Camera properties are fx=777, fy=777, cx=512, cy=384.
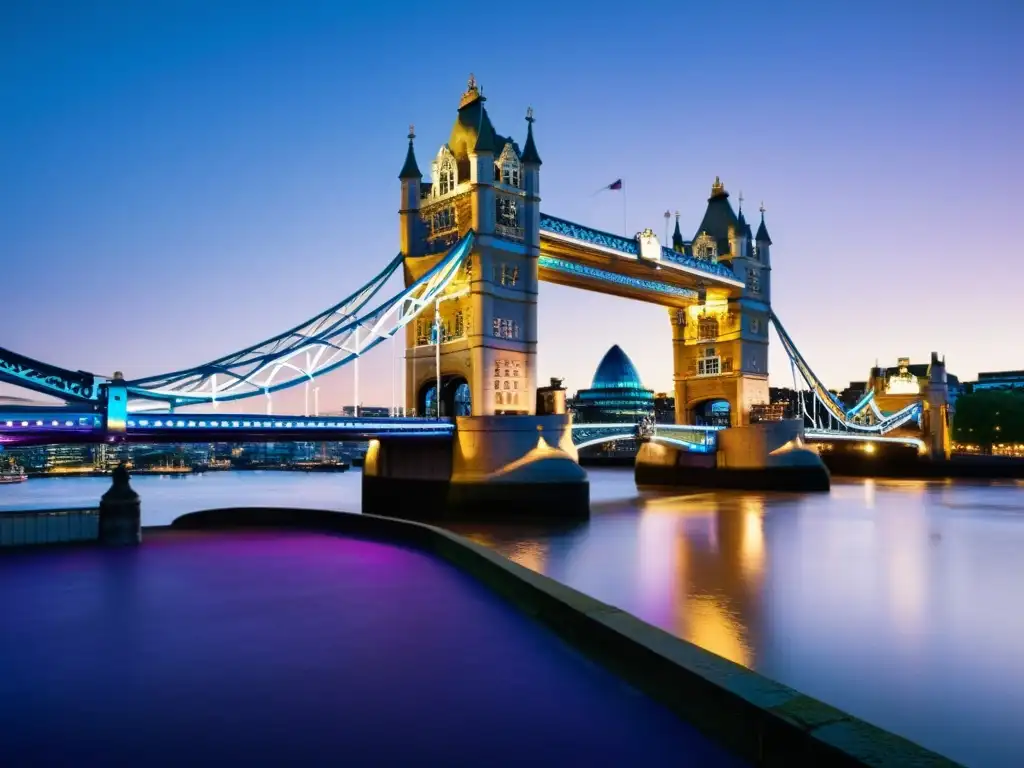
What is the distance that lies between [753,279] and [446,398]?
23940 millimetres

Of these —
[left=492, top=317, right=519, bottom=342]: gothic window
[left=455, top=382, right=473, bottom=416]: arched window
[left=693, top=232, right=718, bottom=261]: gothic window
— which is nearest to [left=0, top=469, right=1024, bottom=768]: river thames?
[left=455, top=382, right=473, bottom=416]: arched window

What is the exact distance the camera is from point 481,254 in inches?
1202

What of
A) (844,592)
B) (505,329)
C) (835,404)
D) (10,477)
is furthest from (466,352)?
(10,477)

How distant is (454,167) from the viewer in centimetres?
3195

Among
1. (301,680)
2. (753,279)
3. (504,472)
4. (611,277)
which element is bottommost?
(301,680)

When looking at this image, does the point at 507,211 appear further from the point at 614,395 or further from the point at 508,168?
the point at 614,395

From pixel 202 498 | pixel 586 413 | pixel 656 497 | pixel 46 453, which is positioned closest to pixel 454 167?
pixel 656 497

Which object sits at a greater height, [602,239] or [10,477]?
[602,239]

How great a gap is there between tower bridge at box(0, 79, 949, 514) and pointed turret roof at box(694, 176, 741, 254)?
4.88 meters

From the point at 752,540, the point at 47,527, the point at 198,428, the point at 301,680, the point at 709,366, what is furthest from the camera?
the point at 709,366

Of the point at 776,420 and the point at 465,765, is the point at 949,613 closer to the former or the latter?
the point at 465,765

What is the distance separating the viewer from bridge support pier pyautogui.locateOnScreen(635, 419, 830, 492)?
4431 centimetres

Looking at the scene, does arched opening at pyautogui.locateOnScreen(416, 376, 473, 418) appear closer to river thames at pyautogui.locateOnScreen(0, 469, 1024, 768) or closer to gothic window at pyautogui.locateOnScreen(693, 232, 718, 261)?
river thames at pyautogui.locateOnScreen(0, 469, 1024, 768)

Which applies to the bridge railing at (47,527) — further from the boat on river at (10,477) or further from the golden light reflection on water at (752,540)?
the boat on river at (10,477)
